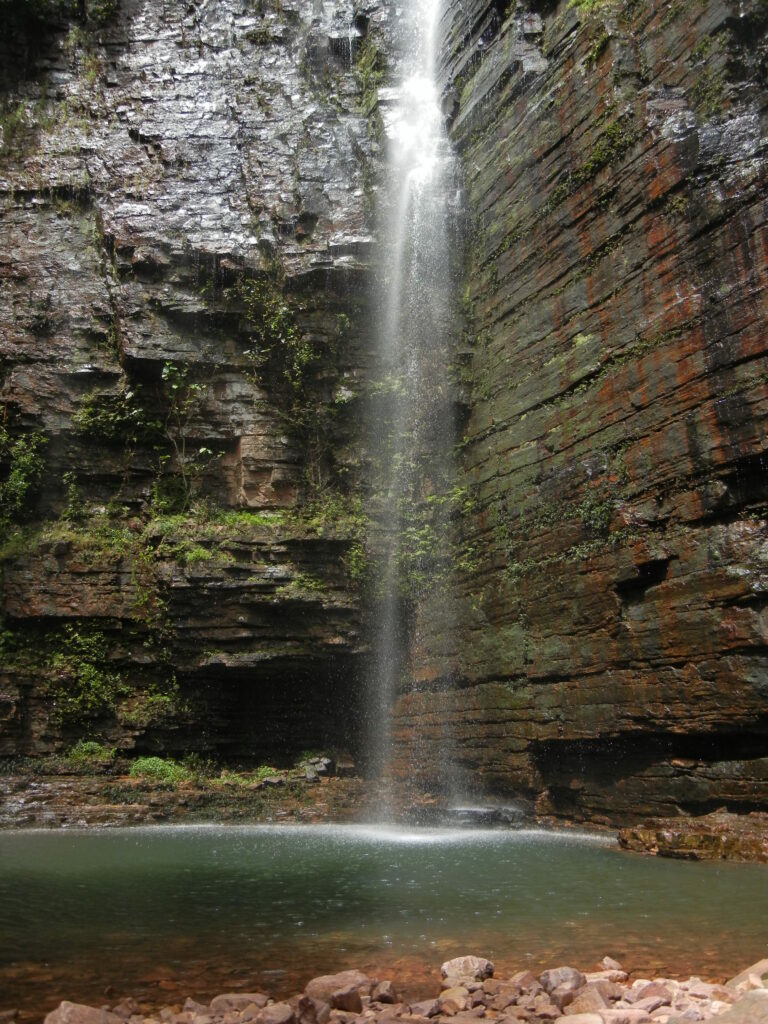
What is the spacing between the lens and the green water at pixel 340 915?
4.20 meters

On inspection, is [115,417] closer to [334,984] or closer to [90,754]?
[90,754]

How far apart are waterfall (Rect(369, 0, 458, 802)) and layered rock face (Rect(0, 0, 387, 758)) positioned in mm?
545

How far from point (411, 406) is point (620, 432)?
5669mm

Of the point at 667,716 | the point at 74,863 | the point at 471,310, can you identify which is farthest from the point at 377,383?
the point at 74,863

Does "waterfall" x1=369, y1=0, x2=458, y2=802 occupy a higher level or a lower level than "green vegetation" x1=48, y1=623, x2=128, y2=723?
higher

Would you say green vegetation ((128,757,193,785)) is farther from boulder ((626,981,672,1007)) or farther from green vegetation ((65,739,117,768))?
boulder ((626,981,672,1007))

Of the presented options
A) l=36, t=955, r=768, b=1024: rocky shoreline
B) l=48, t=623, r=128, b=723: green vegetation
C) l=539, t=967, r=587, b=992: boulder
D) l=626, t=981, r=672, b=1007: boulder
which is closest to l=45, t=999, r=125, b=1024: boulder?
l=36, t=955, r=768, b=1024: rocky shoreline

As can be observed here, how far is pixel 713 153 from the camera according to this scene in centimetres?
945

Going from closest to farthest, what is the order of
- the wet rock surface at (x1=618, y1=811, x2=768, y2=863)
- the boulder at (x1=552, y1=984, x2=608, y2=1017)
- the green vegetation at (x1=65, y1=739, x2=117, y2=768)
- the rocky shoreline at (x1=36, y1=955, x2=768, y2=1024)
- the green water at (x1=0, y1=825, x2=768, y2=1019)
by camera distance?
the rocky shoreline at (x1=36, y1=955, x2=768, y2=1024)
the boulder at (x1=552, y1=984, x2=608, y2=1017)
the green water at (x1=0, y1=825, x2=768, y2=1019)
the wet rock surface at (x1=618, y1=811, x2=768, y2=863)
the green vegetation at (x1=65, y1=739, x2=117, y2=768)

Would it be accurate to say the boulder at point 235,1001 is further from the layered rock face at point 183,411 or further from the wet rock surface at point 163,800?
the layered rock face at point 183,411

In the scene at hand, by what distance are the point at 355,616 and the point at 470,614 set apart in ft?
8.22

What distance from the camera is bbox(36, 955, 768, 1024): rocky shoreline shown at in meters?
3.35

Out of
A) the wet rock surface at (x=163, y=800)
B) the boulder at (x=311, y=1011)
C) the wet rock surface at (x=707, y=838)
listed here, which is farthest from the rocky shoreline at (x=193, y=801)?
the boulder at (x=311, y=1011)

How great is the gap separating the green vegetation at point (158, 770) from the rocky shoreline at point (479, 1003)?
1054 cm
